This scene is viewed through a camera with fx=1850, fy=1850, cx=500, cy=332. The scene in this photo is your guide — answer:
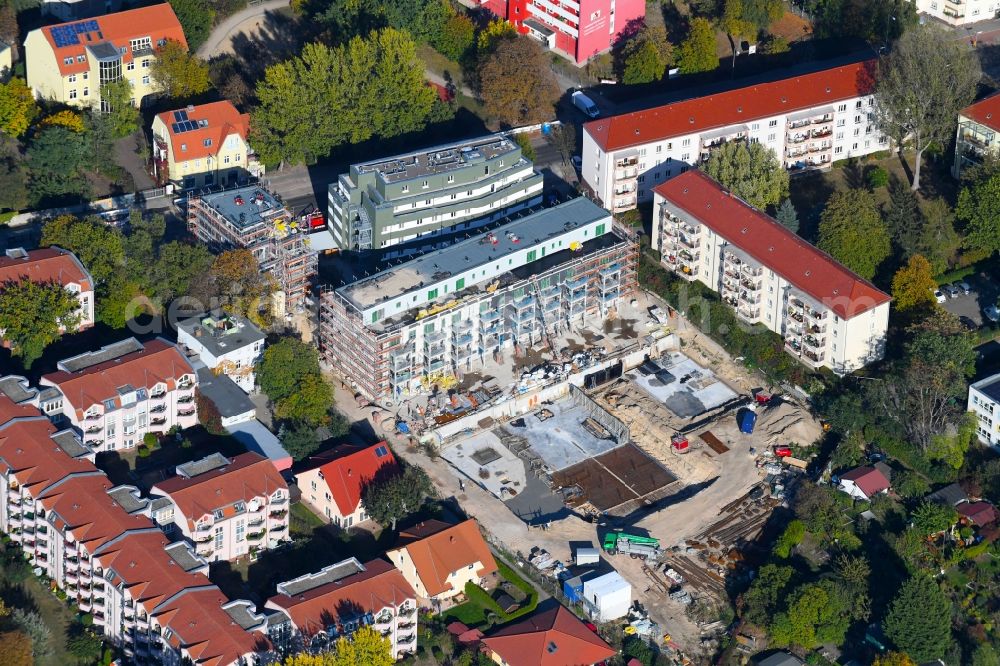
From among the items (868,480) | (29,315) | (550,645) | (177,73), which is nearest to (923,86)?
(868,480)

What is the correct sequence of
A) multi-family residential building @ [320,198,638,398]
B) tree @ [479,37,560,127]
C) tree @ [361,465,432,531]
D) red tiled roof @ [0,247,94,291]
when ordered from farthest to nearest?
tree @ [479,37,560,127] < red tiled roof @ [0,247,94,291] < multi-family residential building @ [320,198,638,398] < tree @ [361,465,432,531]

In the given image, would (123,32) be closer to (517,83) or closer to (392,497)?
(517,83)

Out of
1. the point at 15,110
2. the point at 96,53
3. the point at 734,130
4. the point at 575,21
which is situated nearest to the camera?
the point at 15,110

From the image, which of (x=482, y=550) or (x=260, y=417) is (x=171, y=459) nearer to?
(x=260, y=417)

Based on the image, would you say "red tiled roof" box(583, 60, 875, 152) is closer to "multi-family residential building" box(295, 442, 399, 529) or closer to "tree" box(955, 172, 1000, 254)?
"tree" box(955, 172, 1000, 254)

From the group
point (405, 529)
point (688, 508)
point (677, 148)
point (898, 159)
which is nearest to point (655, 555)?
point (688, 508)

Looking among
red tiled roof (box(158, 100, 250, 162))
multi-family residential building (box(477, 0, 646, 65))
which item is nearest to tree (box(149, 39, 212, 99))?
red tiled roof (box(158, 100, 250, 162))

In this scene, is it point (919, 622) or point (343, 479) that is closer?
point (919, 622)
